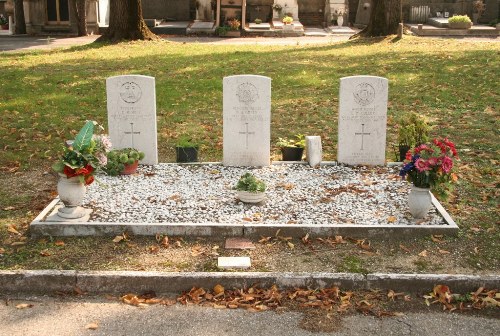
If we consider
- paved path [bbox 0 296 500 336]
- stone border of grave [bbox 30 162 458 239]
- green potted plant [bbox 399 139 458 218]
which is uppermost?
green potted plant [bbox 399 139 458 218]

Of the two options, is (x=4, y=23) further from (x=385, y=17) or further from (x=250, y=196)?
(x=250, y=196)

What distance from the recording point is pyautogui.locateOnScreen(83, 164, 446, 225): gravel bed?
8.75 metres

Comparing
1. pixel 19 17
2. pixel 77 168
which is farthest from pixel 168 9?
pixel 77 168

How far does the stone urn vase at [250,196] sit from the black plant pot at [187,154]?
2134 millimetres

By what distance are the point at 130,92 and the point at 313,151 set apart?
2941 millimetres

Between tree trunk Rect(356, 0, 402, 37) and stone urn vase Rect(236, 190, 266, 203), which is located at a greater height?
tree trunk Rect(356, 0, 402, 37)

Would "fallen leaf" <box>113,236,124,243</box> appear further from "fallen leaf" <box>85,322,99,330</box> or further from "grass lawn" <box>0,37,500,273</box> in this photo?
"fallen leaf" <box>85,322,99,330</box>

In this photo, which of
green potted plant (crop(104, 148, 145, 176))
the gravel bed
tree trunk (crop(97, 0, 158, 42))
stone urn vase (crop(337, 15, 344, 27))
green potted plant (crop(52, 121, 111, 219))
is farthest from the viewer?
stone urn vase (crop(337, 15, 344, 27))

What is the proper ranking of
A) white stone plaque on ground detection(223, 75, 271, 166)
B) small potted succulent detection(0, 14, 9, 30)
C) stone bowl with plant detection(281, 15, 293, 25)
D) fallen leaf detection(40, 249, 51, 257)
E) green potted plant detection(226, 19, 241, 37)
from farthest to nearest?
small potted succulent detection(0, 14, 9, 30), stone bowl with plant detection(281, 15, 293, 25), green potted plant detection(226, 19, 241, 37), white stone plaque on ground detection(223, 75, 271, 166), fallen leaf detection(40, 249, 51, 257)

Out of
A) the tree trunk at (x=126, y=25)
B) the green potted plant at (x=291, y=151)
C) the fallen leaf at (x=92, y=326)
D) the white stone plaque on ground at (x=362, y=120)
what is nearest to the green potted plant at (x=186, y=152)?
the green potted plant at (x=291, y=151)

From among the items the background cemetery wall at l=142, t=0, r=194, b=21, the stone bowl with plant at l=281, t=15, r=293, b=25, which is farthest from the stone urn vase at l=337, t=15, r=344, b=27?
the background cemetery wall at l=142, t=0, r=194, b=21

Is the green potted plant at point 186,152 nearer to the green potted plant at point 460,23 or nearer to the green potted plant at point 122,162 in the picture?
the green potted plant at point 122,162

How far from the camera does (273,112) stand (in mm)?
14914

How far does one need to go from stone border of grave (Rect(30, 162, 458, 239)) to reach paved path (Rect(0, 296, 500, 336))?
1557 millimetres
